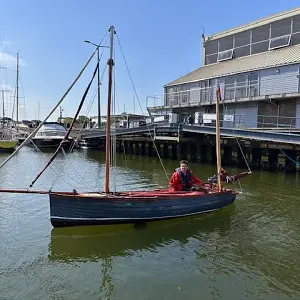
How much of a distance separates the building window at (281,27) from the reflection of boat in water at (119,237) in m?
26.3

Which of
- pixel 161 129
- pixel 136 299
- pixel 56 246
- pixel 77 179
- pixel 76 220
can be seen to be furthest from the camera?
pixel 161 129

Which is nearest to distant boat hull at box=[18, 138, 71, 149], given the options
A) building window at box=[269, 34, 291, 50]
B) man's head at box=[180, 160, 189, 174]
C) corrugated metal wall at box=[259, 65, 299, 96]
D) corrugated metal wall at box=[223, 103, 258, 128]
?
corrugated metal wall at box=[223, 103, 258, 128]

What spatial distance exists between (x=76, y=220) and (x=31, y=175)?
48.0ft

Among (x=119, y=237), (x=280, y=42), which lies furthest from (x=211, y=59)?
(x=119, y=237)

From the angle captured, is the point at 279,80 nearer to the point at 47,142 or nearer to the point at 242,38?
the point at 242,38

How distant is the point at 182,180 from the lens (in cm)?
1352

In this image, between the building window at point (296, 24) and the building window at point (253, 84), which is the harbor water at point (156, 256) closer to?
the building window at point (253, 84)

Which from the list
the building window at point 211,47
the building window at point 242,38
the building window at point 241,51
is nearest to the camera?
the building window at point 242,38

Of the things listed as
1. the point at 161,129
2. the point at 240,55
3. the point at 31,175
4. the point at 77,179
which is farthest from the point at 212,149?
the point at 31,175

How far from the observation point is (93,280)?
8211 mm

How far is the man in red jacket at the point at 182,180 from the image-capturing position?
13359mm

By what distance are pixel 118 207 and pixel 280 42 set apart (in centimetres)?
2870

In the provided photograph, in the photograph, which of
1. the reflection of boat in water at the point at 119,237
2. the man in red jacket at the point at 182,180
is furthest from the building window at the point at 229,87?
the reflection of boat in water at the point at 119,237

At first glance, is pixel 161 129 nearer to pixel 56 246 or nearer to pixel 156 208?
pixel 156 208
